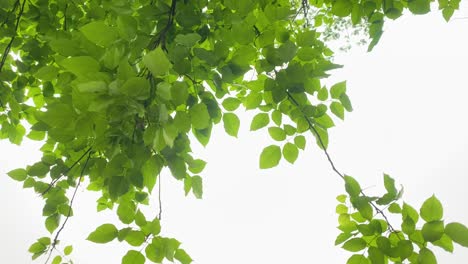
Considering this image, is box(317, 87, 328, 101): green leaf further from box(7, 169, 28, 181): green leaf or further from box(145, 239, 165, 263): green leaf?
box(7, 169, 28, 181): green leaf

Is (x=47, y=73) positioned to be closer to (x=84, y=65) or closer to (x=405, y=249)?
(x=84, y=65)

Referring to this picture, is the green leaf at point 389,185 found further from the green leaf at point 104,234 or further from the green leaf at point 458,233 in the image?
the green leaf at point 104,234

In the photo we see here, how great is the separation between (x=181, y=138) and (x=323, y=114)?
0.54 metres

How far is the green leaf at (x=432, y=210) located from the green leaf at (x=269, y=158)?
49 centimetres

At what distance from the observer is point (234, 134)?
1.16 meters

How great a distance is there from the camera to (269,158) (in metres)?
1.17

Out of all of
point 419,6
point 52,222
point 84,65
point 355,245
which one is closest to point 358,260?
point 355,245

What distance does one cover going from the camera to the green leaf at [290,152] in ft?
3.87

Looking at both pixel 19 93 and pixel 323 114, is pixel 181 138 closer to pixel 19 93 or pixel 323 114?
pixel 323 114

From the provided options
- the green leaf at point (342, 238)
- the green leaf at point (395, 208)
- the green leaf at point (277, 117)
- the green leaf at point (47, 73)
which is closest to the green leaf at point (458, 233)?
the green leaf at point (395, 208)

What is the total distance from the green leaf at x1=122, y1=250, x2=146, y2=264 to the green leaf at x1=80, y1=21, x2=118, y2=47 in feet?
1.80

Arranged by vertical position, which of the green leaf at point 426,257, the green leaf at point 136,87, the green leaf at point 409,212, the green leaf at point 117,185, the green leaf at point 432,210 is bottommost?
the green leaf at point 426,257

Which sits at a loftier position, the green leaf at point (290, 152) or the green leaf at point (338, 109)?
the green leaf at point (338, 109)

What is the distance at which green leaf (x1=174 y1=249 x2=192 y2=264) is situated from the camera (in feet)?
2.98
